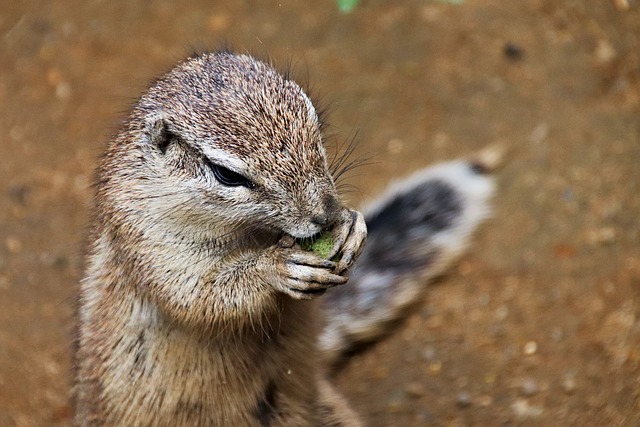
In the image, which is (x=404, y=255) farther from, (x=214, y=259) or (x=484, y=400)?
(x=214, y=259)

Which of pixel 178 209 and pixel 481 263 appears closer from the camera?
pixel 178 209

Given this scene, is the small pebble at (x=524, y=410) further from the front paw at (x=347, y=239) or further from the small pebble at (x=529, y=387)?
the front paw at (x=347, y=239)

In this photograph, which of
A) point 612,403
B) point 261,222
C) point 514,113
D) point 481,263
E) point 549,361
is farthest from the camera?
point 514,113

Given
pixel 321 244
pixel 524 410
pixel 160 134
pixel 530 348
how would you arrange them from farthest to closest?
pixel 530 348 → pixel 524 410 → pixel 160 134 → pixel 321 244

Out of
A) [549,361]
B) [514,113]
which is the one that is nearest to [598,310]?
[549,361]

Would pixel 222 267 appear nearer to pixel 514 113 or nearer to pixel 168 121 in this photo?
pixel 168 121

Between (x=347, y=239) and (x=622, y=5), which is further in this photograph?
(x=622, y=5)

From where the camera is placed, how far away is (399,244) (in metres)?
4.65

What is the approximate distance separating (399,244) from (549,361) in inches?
39.3

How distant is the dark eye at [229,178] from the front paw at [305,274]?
30cm

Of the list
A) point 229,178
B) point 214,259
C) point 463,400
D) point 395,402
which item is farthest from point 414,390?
point 229,178

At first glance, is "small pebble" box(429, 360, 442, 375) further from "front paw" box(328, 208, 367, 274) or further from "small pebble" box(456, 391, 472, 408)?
"front paw" box(328, 208, 367, 274)

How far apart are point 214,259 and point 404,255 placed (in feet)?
4.15

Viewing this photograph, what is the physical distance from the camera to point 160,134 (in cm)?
356
